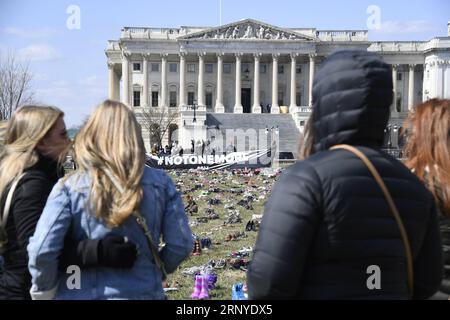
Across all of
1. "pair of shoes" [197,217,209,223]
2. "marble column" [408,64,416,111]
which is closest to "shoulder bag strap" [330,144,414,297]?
"pair of shoes" [197,217,209,223]

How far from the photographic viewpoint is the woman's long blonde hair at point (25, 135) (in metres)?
4.14

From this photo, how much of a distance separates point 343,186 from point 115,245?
1355 millimetres

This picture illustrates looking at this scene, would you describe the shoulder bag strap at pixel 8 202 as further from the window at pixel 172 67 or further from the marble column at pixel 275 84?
the window at pixel 172 67

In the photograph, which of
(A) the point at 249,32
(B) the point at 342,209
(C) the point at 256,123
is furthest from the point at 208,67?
(B) the point at 342,209

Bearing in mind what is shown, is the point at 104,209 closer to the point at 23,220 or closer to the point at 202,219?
the point at 23,220

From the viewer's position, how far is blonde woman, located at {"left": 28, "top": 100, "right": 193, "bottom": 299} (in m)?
3.38

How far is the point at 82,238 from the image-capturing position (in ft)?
11.4

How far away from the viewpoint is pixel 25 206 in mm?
3891

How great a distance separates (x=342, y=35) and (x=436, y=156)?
7821cm

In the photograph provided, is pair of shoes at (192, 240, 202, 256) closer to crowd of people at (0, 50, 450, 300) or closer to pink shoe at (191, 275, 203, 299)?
pink shoe at (191, 275, 203, 299)

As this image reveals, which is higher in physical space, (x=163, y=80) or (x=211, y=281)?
(x=163, y=80)

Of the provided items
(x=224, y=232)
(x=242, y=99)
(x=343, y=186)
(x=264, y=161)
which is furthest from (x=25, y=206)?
(x=242, y=99)
